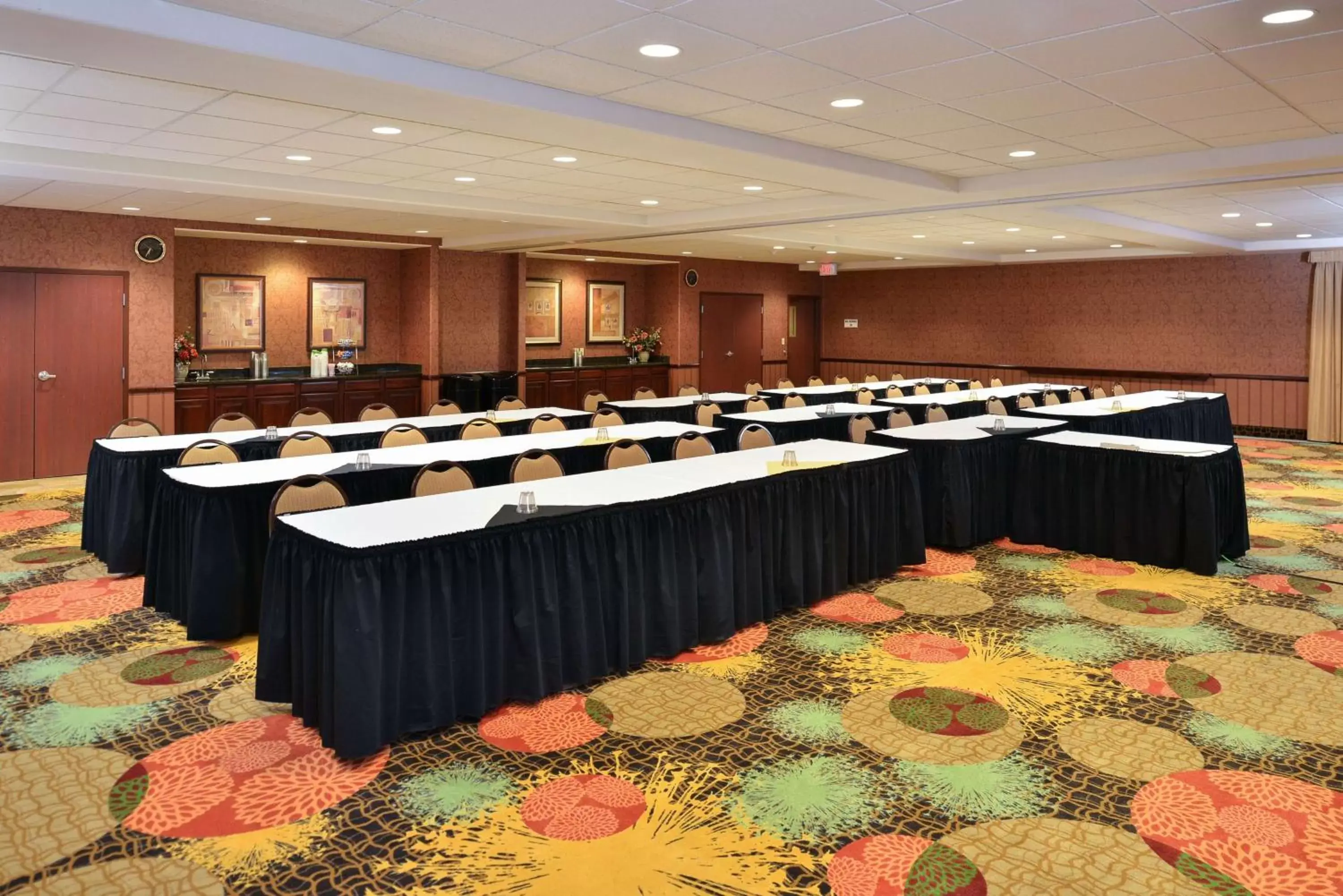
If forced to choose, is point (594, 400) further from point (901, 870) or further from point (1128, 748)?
point (901, 870)

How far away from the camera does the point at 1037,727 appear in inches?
160

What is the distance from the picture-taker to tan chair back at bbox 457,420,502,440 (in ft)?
25.7

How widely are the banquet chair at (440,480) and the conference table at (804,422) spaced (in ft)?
12.8

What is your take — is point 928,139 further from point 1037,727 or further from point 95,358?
point 95,358

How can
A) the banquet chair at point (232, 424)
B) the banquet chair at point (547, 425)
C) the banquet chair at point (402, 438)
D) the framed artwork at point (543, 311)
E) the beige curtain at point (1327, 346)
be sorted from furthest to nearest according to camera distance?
the framed artwork at point (543, 311) < the beige curtain at point (1327, 346) < the banquet chair at point (547, 425) < the banquet chair at point (232, 424) < the banquet chair at point (402, 438)

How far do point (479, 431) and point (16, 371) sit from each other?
5739 millimetres

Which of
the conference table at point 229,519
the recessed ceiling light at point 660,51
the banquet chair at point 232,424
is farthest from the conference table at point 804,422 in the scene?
the recessed ceiling light at point 660,51

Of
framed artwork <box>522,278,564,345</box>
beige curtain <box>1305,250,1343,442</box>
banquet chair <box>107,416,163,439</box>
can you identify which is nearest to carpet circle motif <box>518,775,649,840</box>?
banquet chair <box>107,416,163,439</box>

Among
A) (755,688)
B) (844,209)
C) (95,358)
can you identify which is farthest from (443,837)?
(95,358)

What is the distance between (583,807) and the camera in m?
3.37

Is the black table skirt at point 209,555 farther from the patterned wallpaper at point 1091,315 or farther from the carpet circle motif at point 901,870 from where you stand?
the patterned wallpaper at point 1091,315

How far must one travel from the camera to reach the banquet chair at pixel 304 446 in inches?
267

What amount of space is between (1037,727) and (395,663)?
2742mm

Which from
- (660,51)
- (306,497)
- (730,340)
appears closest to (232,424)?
(306,497)
